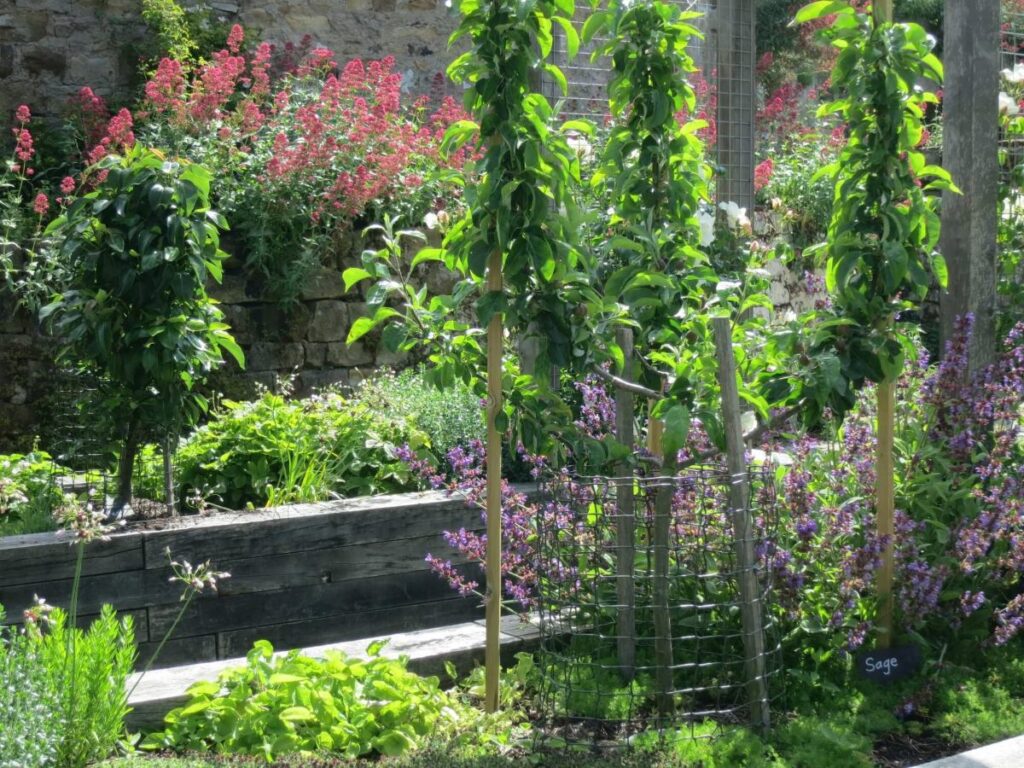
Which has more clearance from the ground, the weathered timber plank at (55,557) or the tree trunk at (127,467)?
the tree trunk at (127,467)

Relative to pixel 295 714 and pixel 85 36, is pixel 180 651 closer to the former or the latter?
pixel 295 714

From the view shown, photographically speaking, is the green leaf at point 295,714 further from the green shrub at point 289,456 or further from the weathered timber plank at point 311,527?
the green shrub at point 289,456

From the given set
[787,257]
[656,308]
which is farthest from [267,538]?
[787,257]

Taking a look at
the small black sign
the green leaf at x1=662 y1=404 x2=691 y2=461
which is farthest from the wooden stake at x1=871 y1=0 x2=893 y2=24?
the small black sign

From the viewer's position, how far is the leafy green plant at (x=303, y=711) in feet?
10.8

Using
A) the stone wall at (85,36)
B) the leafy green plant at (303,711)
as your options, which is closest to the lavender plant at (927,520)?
the leafy green plant at (303,711)

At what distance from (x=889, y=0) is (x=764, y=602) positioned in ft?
6.59

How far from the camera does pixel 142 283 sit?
4.35 metres

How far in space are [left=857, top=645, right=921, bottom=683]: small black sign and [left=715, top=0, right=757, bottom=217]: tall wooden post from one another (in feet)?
11.5

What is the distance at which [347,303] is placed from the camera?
22.4 ft

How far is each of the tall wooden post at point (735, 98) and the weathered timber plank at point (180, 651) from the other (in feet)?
12.9

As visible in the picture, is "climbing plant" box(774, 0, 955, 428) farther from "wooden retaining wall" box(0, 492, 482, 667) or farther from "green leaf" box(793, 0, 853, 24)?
"wooden retaining wall" box(0, 492, 482, 667)

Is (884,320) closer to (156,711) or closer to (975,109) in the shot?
(975,109)

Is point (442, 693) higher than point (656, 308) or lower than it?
lower
